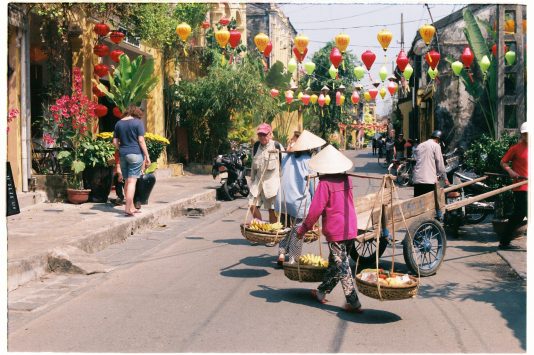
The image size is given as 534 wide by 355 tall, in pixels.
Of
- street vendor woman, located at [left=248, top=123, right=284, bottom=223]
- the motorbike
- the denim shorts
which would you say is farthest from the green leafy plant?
street vendor woman, located at [left=248, top=123, right=284, bottom=223]

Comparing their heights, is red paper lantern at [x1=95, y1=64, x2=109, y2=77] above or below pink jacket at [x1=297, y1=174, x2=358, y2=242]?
above

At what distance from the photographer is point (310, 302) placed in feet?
21.7

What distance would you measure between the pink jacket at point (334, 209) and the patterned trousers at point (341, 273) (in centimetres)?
11

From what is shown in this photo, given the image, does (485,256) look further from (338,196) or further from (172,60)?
(172,60)

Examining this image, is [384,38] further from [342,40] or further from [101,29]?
[101,29]

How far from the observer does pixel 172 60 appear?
24.1 m

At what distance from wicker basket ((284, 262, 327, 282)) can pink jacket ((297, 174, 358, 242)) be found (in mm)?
406

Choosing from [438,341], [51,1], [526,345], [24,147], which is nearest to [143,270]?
[438,341]

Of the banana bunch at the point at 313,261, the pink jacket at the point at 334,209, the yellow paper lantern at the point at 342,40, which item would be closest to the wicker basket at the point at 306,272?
the banana bunch at the point at 313,261

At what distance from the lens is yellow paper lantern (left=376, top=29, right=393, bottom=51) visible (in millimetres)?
14141

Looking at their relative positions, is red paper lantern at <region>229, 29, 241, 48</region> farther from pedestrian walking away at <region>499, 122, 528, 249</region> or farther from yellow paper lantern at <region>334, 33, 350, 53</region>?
pedestrian walking away at <region>499, 122, 528, 249</region>

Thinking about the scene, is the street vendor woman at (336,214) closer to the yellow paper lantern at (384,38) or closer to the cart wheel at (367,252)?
the cart wheel at (367,252)

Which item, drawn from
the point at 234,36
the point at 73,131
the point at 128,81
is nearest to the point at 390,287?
the point at 73,131

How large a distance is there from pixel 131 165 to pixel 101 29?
5237 millimetres
